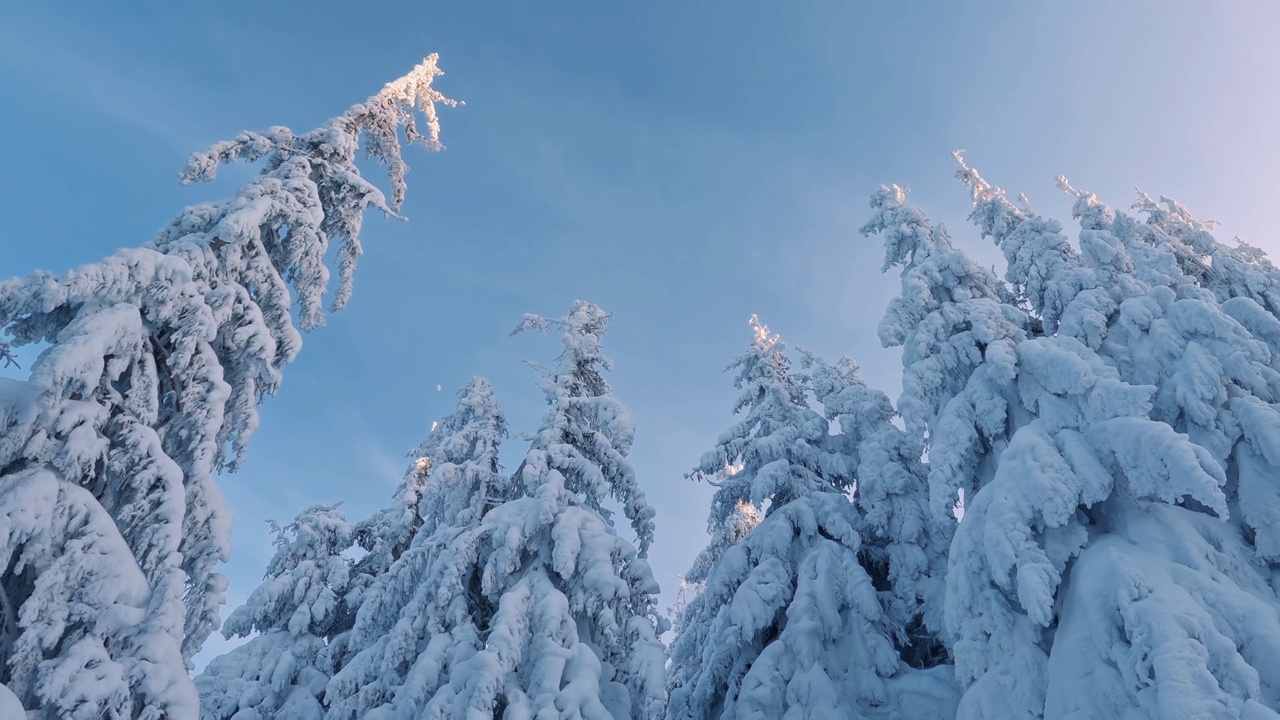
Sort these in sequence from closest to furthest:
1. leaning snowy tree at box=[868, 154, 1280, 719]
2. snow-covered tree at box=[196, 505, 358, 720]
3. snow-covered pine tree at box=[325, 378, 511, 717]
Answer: leaning snowy tree at box=[868, 154, 1280, 719]
snow-covered pine tree at box=[325, 378, 511, 717]
snow-covered tree at box=[196, 505, 358, 720]

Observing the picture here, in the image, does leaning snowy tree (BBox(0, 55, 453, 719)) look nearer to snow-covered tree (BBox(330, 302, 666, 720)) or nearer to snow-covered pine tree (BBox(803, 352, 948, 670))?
snow-covered tree (BBox(330, 302, 666, 720))

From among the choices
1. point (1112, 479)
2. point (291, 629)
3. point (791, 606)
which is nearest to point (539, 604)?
point (791, 606)

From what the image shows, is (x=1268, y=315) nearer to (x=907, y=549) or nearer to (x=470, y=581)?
(x=907, y=549)

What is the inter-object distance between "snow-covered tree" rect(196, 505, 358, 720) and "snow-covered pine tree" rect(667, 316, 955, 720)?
8923mm

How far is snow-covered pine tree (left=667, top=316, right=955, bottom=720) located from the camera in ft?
45.2

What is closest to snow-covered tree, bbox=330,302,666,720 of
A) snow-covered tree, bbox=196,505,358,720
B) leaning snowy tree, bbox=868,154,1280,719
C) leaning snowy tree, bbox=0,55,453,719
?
snow-covered tree, bbox=196,505,358,720

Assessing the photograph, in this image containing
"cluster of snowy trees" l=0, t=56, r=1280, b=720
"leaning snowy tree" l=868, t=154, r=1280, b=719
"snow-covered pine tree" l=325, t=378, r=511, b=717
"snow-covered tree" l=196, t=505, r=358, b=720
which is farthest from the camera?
"snow-covered tree" l=196, t=505, r=358, b=720

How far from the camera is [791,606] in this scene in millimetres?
14984

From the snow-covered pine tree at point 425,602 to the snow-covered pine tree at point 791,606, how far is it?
5.99 m

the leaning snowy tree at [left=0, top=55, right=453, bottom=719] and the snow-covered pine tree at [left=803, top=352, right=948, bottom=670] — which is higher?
the snow-covered pine tree at [left=803, top=352, right=948, bottom=670]

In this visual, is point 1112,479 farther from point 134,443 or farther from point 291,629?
point 291,629

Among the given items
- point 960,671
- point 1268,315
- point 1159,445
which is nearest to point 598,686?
point 960,671

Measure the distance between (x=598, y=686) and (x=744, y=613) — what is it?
4948 mm

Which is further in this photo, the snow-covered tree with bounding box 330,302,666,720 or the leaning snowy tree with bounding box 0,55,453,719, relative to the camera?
the snow-covered tree with bounding box 330,302,666,720
